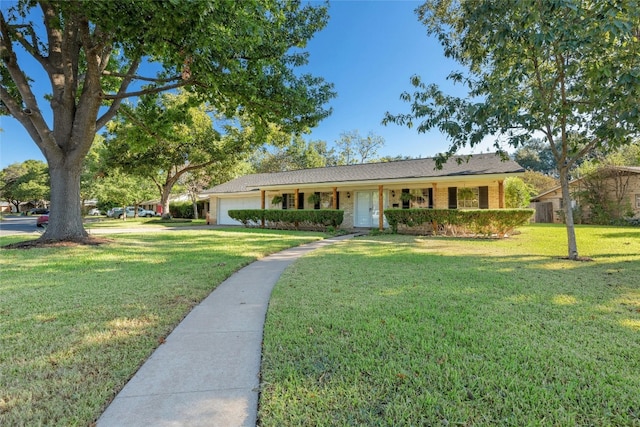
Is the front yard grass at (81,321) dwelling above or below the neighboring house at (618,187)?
below

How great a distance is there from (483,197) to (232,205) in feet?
58.5

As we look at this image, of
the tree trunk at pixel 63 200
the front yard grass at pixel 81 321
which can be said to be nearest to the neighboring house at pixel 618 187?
the front yard grass at pixel 81 321

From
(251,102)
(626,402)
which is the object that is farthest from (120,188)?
(626,402)

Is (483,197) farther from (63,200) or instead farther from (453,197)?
(63,200)

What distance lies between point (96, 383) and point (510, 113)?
799 centimetres

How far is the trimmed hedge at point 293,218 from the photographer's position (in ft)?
54.7

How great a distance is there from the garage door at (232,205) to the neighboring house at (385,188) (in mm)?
78

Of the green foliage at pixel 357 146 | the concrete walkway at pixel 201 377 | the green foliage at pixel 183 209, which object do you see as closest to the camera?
the concrete walkway at pixel 201 377

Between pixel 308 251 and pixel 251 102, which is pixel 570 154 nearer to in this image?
pixel 308 251

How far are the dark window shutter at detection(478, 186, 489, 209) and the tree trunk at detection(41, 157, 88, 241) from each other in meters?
16.8

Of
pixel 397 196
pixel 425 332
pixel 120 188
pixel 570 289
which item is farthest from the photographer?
pixel 120 188

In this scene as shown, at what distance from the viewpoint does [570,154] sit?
8531 millimetres

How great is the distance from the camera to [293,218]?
17.9 meters

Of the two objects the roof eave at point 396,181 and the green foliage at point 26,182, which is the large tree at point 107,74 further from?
the green foliage at point 26,182
